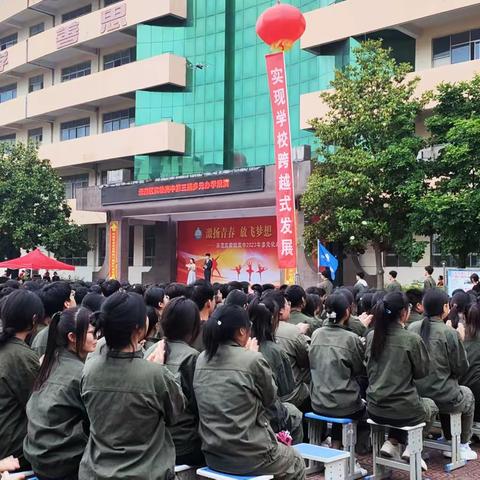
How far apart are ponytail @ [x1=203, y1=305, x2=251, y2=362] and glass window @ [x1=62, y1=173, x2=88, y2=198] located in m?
24.0

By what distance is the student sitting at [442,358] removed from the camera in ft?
15.1

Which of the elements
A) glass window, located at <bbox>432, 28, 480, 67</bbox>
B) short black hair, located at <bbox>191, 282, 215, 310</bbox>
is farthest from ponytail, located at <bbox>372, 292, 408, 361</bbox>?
glass window, located at <bbox>432, 28, 480, 67</bbox>

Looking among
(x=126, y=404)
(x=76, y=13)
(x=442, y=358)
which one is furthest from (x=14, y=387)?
(x=76, y=13)

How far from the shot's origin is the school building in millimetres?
16469

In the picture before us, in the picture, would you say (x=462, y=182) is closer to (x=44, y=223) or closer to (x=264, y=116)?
(x=264, y=116)

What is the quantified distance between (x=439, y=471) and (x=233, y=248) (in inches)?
639

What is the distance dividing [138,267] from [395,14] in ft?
44.6

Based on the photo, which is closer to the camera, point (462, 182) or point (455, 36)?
point (462, 182)

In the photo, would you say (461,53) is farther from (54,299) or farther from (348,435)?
(54,299)

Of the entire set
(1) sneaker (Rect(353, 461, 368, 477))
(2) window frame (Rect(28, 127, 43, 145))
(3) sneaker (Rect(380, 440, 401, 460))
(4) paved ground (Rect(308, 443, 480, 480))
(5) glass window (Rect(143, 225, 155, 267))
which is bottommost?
(4) paved ground (Rect(308, 443, 480, 480))

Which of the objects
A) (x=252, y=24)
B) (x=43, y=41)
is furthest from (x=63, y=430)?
(x=43, y=41)

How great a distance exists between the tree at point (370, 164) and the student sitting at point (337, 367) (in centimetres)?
823

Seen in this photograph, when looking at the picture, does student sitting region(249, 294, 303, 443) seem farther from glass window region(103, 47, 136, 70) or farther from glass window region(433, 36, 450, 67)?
glass window region(103, 47, 136, 70)

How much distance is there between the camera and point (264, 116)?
20.2 metres
